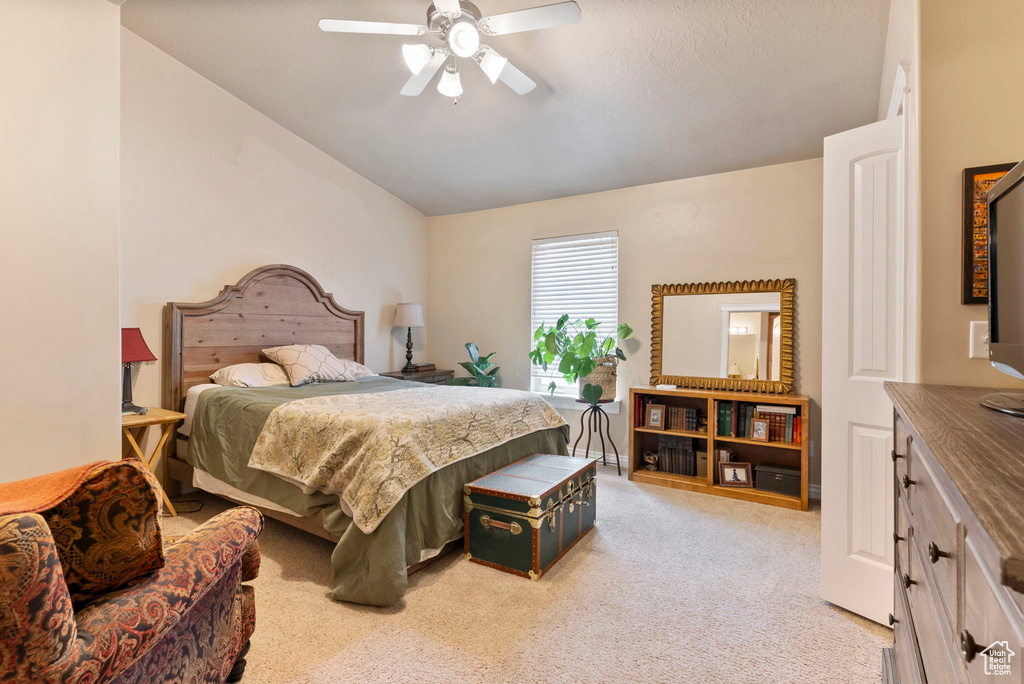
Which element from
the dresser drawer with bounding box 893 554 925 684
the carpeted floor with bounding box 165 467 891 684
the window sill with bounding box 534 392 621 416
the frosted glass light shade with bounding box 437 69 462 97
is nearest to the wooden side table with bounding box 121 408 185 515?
the carpeted floor with bounding box 165 467 891 684

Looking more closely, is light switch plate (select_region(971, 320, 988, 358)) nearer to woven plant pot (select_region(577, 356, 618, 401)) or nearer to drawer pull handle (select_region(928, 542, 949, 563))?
drawer pull handle (select_region(928, 542, 949, 563))

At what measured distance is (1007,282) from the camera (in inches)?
43.9

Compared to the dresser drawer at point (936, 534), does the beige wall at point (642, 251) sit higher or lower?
higher

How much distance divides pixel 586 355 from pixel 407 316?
5.97ft

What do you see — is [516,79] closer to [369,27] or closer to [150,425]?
[369,27]

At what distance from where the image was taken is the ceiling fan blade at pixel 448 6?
2.11 meters

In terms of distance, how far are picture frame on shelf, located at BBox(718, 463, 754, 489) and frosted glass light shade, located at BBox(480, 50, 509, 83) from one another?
3.00m

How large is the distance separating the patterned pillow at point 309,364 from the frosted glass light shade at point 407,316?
0.85m

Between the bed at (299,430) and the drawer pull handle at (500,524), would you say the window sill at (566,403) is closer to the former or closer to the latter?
the bed at (299,430)

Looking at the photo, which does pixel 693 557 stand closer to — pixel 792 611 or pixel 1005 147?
pixel 792 611

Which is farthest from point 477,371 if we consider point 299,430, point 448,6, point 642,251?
point 448,6

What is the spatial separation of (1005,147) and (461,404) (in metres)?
2.32

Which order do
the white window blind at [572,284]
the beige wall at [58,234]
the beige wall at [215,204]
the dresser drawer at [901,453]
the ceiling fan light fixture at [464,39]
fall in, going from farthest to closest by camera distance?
the white window blind at [572,284] → the beige wall at [215,204] → the ceiling fan light fixture at [464,39] → the beige wall at [58,234] → the dresser drawer at [901,453]

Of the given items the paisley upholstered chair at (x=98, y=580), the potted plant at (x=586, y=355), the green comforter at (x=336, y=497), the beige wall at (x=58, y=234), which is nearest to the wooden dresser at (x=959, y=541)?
the paisley upholstered chair at (x=98, y=580)
